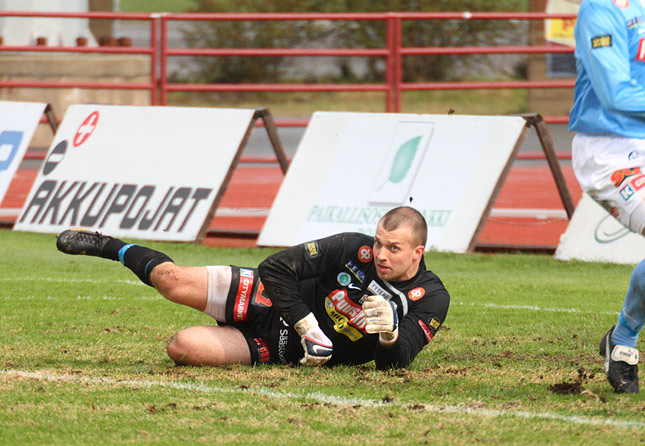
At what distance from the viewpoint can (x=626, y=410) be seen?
4.61 m

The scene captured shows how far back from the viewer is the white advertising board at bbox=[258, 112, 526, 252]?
10.1 meters

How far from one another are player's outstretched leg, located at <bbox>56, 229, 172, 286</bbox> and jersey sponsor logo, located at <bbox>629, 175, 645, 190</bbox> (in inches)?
96.5

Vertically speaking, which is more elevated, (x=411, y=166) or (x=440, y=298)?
(x=440, y=298)

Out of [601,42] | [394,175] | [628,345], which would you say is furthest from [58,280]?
[601,42]

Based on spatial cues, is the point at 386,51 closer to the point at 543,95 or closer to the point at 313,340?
the point at 313,340

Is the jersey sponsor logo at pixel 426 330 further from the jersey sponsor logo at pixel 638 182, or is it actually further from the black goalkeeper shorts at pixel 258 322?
the jersey sponsor logo at pixel 638 182

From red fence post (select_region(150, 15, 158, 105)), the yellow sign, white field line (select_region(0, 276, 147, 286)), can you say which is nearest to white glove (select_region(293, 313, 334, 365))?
white field line (select_region(0, 276, 147, 286))

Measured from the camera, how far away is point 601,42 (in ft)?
16.2

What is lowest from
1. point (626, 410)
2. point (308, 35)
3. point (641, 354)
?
point (308, 35)

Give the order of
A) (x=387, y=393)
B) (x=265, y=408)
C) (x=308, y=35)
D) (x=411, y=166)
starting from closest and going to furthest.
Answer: (x=265, y=408), (x=387, y=393), (x=411, y=166), (x=308, y=35)

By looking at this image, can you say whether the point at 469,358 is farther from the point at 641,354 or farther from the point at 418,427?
the point at 418,427

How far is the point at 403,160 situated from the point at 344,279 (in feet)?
16.6

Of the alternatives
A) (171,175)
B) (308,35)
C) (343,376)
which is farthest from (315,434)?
(308,35)

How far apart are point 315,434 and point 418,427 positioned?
431mm
